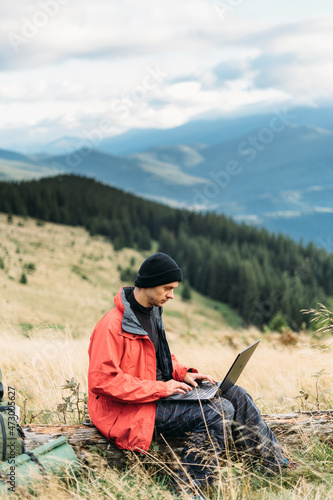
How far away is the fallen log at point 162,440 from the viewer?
10.9ft

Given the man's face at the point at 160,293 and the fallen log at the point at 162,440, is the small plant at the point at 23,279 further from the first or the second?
the man's face at the point at 160,293

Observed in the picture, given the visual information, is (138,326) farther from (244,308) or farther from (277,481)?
(244,308)

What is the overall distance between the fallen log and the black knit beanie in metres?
1.12

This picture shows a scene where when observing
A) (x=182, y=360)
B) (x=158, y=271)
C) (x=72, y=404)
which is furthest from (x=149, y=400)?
(x=182, y=360)

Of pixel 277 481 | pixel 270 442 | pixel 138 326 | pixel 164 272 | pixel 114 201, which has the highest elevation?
pixel 114 201

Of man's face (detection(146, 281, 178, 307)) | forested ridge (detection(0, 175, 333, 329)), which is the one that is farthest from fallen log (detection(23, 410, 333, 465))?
forested ridge (detection(0, 175, 333, 329))

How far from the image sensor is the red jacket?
3156 mm

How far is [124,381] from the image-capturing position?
10.3 ft

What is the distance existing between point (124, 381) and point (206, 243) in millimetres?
84166

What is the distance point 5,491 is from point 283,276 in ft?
248

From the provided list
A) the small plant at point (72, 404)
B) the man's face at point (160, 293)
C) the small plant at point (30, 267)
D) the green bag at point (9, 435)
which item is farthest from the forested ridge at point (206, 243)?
the green bag at point (9, 435)

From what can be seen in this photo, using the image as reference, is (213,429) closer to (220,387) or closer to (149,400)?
(220,387)

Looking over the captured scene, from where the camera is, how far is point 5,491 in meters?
2.78

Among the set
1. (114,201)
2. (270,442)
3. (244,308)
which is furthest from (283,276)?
(270,442)
